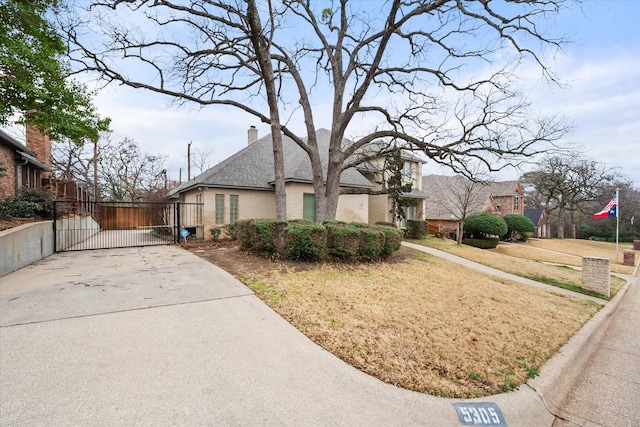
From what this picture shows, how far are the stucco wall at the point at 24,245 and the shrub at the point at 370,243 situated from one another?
9.15 metres

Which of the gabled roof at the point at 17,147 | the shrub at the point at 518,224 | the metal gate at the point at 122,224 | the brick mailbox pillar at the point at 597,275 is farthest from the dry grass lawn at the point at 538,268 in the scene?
the gabled roof at the point at 17,147

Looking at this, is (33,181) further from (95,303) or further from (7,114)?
(95,303)

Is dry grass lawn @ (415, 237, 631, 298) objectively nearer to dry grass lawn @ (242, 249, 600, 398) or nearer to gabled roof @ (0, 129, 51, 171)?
dry grass lawn @ (242, 249, 600, 398)

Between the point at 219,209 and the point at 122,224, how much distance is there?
Result: 1438 cm

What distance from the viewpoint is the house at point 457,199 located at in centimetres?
2172

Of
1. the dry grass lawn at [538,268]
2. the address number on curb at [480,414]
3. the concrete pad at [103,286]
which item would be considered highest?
the concrete pad at [103,286]

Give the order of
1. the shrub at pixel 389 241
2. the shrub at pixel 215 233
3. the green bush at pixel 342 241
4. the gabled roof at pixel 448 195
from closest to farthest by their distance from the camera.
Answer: the green bush at pixel 342 241
the shrub at pixel 389 241
the shrub at pixel 215 233
the gabled roof at pixel 448 195

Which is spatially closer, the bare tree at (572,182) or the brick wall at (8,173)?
the brick wall at (8,173)

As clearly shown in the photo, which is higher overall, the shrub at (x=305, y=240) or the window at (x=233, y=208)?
the window at (x=233, y=208)

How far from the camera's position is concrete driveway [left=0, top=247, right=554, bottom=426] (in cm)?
237

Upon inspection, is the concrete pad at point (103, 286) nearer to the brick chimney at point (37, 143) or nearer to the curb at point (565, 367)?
the curb at point (565, 367)

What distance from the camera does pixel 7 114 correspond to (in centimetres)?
832

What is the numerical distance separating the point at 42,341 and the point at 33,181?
61.6ft

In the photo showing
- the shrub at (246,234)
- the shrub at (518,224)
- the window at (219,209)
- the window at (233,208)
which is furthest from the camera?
the shrub at (518,224)
